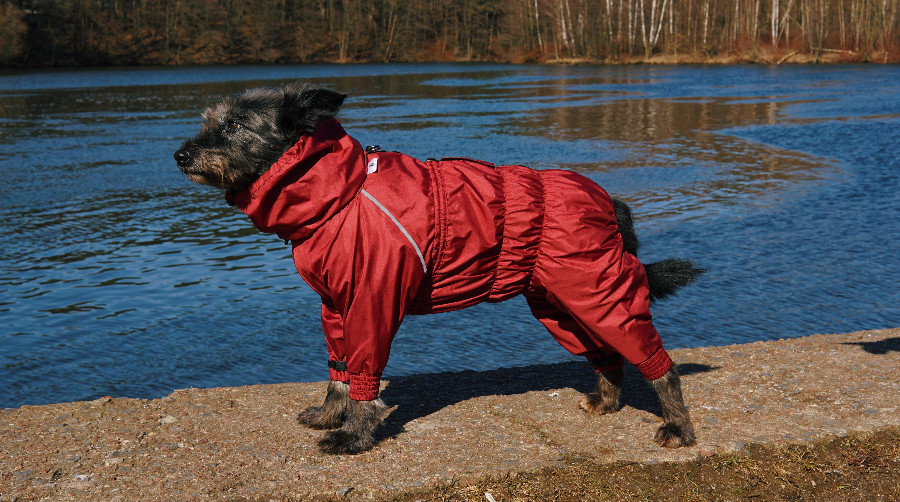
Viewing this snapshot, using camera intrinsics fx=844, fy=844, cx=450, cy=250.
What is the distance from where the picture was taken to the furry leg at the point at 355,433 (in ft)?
14.7

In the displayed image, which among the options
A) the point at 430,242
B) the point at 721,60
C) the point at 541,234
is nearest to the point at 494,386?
the point at 541,234

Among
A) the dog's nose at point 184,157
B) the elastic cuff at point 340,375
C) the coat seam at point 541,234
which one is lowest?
the elastic cuff at point 340,375

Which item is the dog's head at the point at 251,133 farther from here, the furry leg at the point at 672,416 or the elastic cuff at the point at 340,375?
the furry leg at the point at 672,416

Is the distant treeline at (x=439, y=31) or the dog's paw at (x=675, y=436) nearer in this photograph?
the dog's paw at (x=675, y=436)

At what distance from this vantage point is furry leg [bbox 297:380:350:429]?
4789mm

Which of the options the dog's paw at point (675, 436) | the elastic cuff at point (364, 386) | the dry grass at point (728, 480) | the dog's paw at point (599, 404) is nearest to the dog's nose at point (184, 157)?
the elastic cuff at point (364, 386)

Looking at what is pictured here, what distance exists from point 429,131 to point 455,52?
248 feet

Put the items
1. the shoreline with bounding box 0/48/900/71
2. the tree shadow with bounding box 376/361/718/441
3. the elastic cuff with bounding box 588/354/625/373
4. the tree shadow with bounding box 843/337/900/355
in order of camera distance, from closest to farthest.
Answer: the elastic cuff with bounding box 588/354/625/373, the tree shadow with bounding box 376/361/718/441, the tree shadow with bounding box 843/337/900/355, the shoreline with bounding box 0/48/900/71

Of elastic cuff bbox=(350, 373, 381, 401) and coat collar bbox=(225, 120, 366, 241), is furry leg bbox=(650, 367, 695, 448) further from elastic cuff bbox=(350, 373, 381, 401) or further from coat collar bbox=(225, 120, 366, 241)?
coat collar bbox=(225, 120, 366, 241)

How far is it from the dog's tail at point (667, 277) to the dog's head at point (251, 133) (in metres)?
2.02

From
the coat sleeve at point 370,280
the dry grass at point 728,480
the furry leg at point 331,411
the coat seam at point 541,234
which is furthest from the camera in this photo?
the furry leg at point 331,411

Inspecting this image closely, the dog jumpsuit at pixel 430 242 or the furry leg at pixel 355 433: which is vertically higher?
the dog jumpsuit at pixel 430 242

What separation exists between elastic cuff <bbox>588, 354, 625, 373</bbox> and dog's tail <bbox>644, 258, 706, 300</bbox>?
437 mm

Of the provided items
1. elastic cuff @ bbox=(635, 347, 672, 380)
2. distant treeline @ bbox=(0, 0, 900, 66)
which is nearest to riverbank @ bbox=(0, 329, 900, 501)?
elastic cuff @ bbox=(635, 347, 672, 380)
